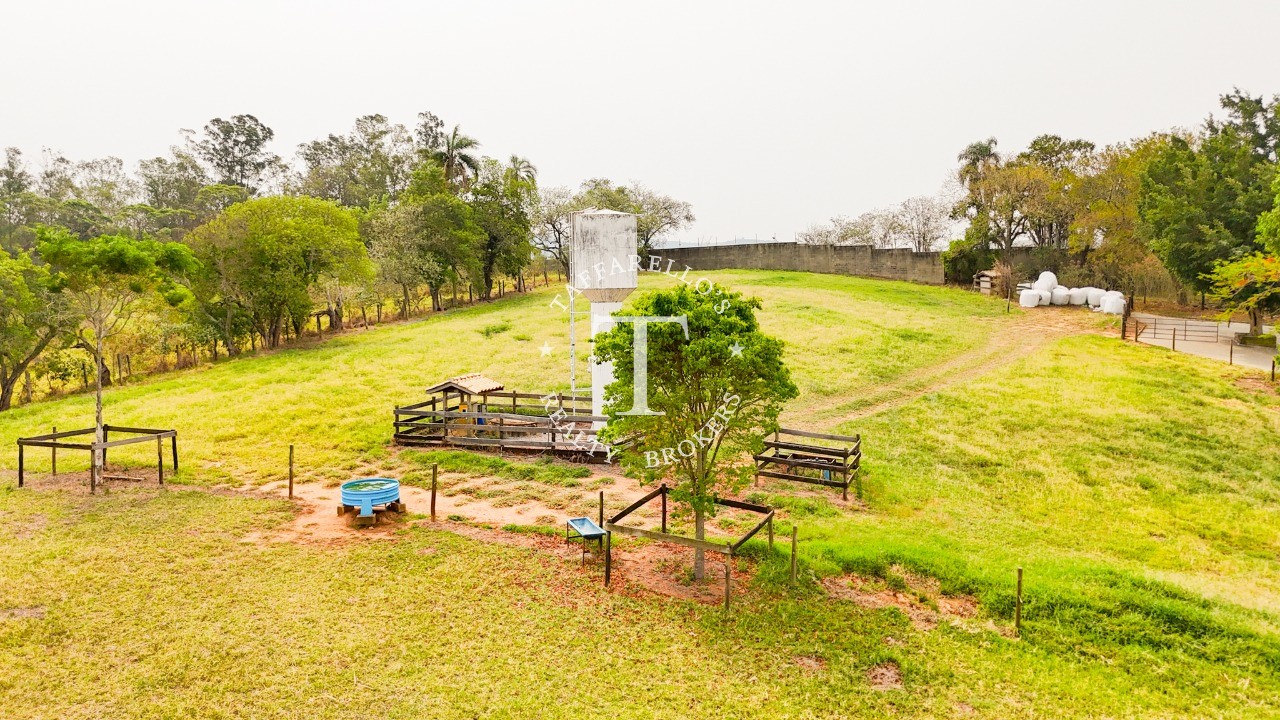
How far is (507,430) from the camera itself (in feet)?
66.7

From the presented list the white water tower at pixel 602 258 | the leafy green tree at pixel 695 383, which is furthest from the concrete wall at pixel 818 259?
the leafy green tree at pixel 695 383

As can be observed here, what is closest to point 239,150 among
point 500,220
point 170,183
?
point 170,183

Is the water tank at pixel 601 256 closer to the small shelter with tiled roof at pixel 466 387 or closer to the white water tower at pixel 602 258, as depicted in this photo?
the white water tower at pixel 602 258

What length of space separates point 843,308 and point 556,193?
27151 millimetres

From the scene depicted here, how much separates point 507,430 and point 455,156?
32.8 metres

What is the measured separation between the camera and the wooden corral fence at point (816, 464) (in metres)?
16.1

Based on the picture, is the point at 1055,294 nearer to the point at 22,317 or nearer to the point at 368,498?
the point at 368,498

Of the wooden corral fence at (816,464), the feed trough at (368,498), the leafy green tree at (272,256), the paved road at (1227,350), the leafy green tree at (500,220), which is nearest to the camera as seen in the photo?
the feed trough at (368,498)

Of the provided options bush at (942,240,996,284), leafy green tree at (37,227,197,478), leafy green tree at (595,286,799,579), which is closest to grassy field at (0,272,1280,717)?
leafy green tree at (595,286,799,579)

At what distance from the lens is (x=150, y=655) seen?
8984 mm

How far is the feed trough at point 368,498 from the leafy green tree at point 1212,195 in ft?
104

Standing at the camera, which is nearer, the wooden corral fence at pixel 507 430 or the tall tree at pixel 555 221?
the wooden corral fence at pixel 507 430

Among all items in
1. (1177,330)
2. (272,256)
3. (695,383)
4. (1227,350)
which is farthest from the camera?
(272,256)

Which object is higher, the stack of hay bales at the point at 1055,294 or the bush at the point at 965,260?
the bush at the point at 965,260
